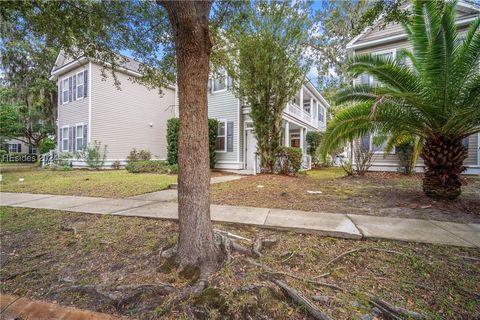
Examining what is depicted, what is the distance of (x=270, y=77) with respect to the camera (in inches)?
366

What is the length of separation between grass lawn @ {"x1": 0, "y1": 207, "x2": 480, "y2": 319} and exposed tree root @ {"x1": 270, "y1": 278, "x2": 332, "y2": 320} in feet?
0.17

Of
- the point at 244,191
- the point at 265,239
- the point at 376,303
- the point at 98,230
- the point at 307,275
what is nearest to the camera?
the point at 376,303

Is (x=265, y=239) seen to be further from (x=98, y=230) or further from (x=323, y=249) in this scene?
(x=98, y=230)

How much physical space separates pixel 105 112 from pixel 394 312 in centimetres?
1617

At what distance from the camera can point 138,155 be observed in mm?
15336

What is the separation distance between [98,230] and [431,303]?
4113 mm

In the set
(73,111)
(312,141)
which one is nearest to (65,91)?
(73,111)

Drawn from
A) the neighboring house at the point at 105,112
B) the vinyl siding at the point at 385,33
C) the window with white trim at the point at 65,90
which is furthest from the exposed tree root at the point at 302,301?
the window with white trim at the point at 65,90

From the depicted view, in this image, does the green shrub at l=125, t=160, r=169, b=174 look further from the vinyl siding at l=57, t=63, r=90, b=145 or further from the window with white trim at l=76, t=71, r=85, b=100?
the window with white trim at l=76, t=71, r=85, b=100

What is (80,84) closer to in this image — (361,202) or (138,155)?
(138,155)

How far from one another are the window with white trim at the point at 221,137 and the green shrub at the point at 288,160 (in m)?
3.99

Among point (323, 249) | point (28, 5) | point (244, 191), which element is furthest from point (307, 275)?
point (28, 5)

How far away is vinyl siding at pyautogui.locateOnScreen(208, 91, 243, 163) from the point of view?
12438 millimetres

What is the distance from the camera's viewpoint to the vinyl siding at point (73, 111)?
45.8 ft
